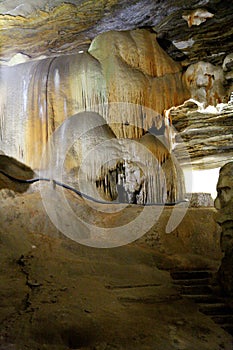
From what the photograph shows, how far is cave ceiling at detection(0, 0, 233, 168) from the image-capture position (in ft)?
19.2

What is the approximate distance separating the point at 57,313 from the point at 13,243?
1960 millimetres

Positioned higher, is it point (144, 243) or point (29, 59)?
point (29, 59)

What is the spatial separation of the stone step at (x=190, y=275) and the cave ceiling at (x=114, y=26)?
453 cm

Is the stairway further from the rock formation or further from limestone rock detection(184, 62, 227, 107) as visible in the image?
limestone rock detection(184, 62, 227, 107)

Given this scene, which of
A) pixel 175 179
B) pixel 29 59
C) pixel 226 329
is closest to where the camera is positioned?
pixel 226 329

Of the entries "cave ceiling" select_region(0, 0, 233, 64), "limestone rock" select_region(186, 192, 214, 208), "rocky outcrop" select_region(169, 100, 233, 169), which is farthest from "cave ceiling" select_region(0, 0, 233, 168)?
"limestone rock" select_region(186, 192, 214, 208)

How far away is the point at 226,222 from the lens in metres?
4.73

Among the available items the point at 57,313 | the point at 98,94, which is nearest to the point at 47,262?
the point at 57,313

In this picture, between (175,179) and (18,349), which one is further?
(175,179)

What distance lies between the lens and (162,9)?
6098 mm

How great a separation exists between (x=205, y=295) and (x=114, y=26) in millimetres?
5442

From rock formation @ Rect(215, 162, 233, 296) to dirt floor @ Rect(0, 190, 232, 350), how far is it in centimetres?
59

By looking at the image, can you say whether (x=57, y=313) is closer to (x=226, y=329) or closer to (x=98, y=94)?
(x=226, y=329)

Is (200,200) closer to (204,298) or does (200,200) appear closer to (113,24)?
(204,298)
